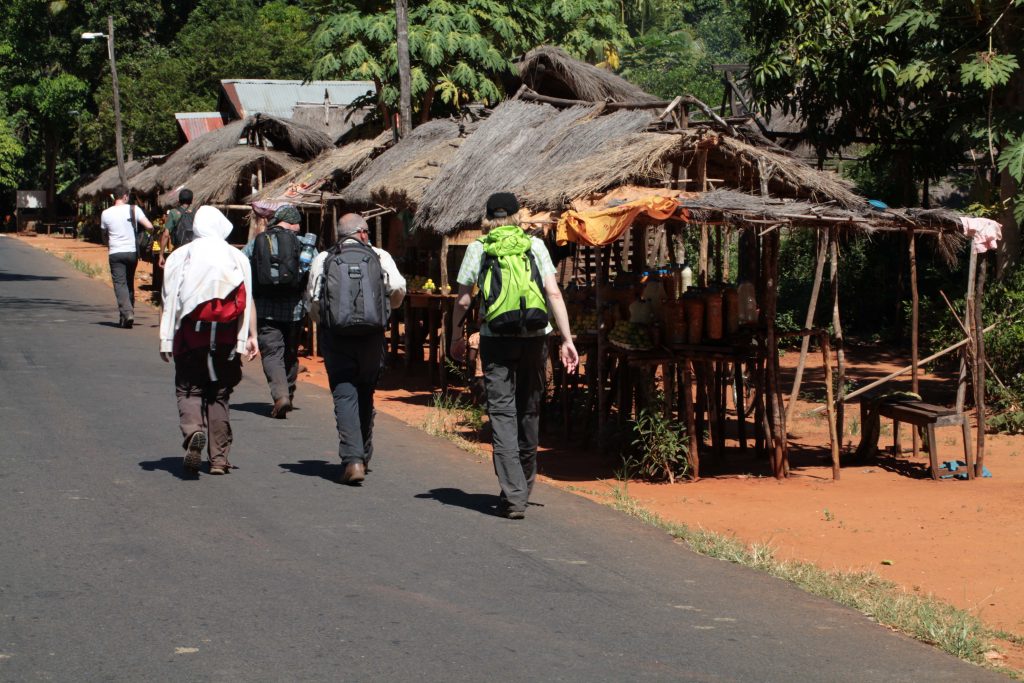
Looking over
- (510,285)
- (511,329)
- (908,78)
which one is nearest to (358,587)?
(511,329)

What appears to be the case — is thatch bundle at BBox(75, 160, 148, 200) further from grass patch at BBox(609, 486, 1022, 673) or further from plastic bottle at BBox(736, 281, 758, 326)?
grass patch at BBox(609, 486, 1022, 673)

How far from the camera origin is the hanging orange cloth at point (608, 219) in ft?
30.7

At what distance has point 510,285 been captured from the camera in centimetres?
767

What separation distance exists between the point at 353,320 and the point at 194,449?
4.44 feet

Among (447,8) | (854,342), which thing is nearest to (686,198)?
(854,342)

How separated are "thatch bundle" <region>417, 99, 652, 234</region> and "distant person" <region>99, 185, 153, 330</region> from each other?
6.10 meters

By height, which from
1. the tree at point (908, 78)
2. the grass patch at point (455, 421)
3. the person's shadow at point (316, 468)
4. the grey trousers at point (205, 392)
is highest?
the tree at point (908, 78)

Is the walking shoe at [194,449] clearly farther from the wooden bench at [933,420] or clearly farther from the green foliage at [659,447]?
the wooden bench at [933,420]

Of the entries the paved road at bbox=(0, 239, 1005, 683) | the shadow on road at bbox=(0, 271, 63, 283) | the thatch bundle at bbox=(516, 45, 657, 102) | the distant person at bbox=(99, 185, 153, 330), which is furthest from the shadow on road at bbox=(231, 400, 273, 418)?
the shadow on road at bbox=(0, 271, 63, 283)

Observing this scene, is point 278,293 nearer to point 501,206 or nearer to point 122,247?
point 501,206

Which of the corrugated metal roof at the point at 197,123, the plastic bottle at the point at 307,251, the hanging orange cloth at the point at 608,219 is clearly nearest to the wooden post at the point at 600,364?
the hanging orange cloth at the point at 608,219

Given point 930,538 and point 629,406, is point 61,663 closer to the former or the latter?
point 930,538

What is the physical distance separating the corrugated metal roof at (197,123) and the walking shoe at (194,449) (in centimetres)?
3812

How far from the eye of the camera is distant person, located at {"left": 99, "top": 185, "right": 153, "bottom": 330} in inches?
726
